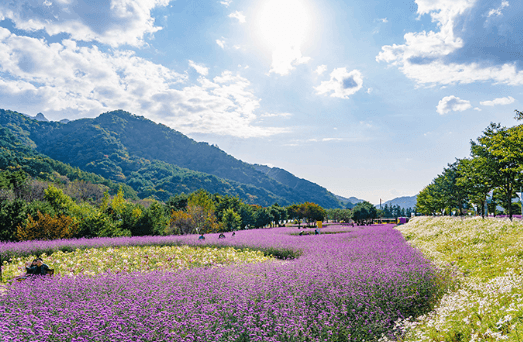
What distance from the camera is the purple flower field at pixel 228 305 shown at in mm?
4227

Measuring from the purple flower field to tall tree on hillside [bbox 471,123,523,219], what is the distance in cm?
1532

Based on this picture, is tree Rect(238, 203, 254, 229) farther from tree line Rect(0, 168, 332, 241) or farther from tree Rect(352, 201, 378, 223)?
tree Rect(352, 201, 378, 223)

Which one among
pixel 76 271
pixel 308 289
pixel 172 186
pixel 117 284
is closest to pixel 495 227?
pixel 308 289

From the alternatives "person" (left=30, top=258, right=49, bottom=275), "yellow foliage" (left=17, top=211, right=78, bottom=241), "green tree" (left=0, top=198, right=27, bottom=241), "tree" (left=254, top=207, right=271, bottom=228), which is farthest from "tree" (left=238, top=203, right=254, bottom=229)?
"person" (left=30, top=258, right=49, bottom=275)

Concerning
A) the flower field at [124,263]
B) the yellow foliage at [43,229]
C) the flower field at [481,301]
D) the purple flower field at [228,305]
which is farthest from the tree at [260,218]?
the purple flower field at [228,305]

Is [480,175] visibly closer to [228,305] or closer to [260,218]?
[228,305]

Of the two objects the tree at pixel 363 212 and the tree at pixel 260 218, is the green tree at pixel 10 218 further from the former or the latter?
the tree at pixel 363 212

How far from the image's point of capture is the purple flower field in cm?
423

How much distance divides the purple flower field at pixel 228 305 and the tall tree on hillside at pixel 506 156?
50.3ft

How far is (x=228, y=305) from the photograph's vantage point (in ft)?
16.8

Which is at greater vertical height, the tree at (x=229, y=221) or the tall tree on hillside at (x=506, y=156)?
the tall tree on hillside at (x=506, y=156)

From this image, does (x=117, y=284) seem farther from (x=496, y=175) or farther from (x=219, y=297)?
(x=496, y=175)

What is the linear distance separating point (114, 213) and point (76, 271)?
64.9 ft

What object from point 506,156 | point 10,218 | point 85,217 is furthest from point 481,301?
point 10,218
